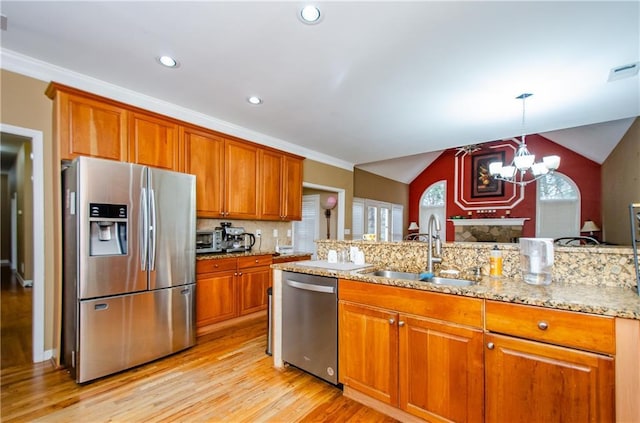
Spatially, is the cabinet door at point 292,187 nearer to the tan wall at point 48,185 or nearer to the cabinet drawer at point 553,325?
the tan wall at point 48,185

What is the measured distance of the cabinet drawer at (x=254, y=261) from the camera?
3.64 meters

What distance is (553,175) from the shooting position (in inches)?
255

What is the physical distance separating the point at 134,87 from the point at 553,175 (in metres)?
7.95

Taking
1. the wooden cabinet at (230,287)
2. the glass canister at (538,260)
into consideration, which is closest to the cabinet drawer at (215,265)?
the wooden cabinet at (230,287)

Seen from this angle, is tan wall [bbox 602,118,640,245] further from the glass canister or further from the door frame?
the door frame

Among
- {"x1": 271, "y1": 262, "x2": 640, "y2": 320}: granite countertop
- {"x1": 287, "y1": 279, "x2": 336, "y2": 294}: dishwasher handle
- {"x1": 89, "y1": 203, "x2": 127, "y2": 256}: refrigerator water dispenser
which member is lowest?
{"x1": 287, "y1": 279, "x2": 336, "y2": 294}: dishwasher handle

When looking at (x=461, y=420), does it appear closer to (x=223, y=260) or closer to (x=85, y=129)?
(x=223, y=260)

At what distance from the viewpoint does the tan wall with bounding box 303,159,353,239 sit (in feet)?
16.9

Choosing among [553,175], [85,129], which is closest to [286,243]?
[85,129]

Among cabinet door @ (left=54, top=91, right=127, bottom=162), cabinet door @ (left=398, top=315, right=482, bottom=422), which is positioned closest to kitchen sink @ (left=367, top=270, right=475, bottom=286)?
cabinet door @ (left=398, top=315, right=482, bottom=422)

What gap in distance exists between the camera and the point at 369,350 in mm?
1878

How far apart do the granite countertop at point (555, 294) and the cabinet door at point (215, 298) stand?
2162 mm

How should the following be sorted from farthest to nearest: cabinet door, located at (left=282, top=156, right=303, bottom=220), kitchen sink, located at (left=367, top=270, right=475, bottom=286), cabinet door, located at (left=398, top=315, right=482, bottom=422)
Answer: cabinet door, located at (left=282, top=156, right=303, bottom=220) < kitchen sink, located at (left=367, top=270, right=475, bottom=286) < cabinet door, located at (left=398, top=315, right=482, bottom=422)

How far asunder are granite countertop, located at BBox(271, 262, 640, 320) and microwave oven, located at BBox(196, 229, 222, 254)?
2.41 m
